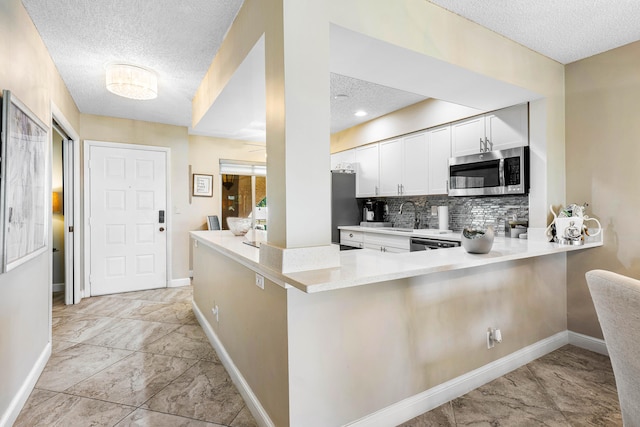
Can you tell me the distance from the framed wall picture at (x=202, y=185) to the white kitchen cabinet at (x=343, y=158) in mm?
2125

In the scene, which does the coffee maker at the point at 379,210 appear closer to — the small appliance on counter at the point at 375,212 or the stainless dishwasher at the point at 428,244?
the small appliance on counter at the point at 375,212

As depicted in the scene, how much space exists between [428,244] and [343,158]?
2.42 m

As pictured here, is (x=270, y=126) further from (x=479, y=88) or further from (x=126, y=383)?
(x=126, y=383)

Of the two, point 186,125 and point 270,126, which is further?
point 186,125

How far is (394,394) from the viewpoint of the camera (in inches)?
69.9

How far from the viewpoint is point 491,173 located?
311 cm

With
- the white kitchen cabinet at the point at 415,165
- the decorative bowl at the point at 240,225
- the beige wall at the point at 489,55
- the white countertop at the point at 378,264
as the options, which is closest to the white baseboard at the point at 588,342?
the white countertop at the point at 378,264

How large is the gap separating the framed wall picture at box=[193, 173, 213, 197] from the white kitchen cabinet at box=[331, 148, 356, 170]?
213 cm

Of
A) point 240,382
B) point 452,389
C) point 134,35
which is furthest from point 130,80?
point 452,389

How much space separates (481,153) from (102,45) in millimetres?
3493

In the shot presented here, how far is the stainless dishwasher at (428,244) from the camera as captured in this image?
3.12 metres

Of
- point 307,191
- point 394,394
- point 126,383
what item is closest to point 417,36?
point 307,191

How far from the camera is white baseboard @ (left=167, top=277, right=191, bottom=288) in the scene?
4.93 m

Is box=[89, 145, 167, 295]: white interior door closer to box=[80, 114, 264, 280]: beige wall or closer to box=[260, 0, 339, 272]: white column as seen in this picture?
box=[80, 114, 264, 280]: beige wall
